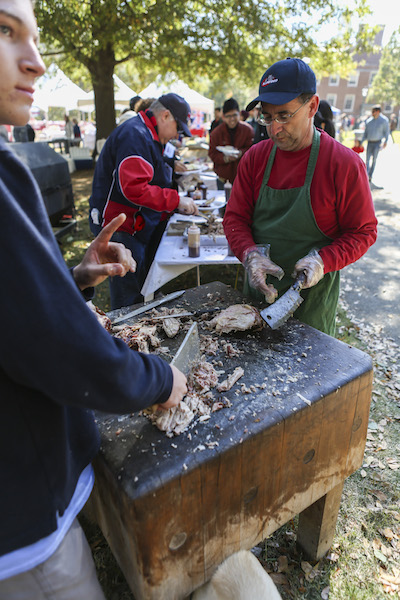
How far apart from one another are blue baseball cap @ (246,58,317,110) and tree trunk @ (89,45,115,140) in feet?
37.2

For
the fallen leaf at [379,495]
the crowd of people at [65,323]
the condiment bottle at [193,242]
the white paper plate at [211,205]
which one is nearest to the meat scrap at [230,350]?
the crowd of people at [65,323]

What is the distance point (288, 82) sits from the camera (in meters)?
1.90

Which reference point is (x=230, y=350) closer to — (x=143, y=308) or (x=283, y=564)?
(x=143, y=308)

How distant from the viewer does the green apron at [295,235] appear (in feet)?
6.81

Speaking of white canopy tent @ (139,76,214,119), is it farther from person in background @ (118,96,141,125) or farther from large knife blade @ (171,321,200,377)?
large knife blade @ (171,321,200,377)

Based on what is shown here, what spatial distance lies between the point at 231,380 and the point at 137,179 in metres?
2.06

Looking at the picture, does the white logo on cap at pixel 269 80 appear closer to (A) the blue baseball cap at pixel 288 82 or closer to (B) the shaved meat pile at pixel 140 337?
(A) the blue baseball cap at pixel 288 82

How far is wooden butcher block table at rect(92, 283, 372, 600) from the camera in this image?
1.14 m

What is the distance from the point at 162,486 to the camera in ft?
3.62

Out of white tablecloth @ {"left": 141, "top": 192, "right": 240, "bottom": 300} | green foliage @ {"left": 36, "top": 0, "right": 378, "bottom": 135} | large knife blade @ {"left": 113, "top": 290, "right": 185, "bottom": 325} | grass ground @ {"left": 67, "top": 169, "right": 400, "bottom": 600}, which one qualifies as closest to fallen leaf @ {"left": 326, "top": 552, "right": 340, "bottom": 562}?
grass ground @ {"left": 67, "top": 169, "right": 400, "bottom": 600}

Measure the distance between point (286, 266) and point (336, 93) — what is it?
53.7 meters

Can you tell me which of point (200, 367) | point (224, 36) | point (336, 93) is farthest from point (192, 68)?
point (336, 93)

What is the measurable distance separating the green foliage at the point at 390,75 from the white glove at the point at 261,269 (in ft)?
150

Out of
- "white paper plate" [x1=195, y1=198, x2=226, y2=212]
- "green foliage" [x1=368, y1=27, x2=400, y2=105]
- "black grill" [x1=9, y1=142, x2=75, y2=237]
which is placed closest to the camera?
"white paper plate" [x1=195, y1=198, x2=226, y2=212]
